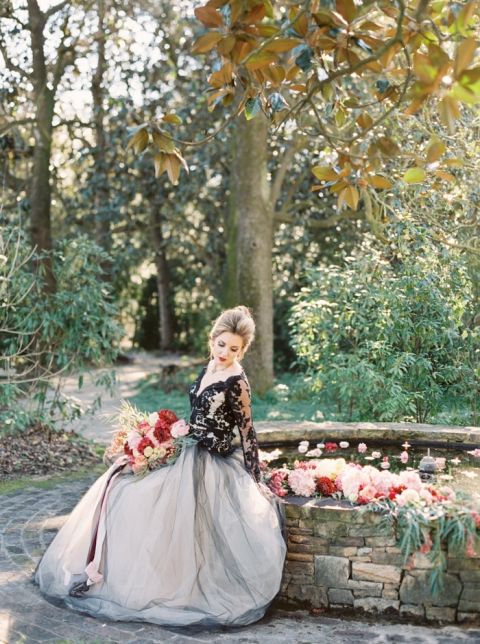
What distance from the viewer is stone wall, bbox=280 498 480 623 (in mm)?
4094

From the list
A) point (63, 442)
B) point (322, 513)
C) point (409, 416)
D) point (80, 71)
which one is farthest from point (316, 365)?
point (80, 71)

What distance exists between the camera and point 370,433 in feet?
20.6

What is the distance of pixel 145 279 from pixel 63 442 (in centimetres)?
1366

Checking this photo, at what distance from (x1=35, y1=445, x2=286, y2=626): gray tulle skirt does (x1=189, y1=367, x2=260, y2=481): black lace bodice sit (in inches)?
3.2

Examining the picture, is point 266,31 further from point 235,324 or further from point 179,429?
point 179,429

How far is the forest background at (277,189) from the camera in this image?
123 inches

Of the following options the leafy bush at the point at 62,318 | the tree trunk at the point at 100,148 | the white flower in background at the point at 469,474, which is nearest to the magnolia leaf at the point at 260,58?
the white flower in background at the point at 469,474

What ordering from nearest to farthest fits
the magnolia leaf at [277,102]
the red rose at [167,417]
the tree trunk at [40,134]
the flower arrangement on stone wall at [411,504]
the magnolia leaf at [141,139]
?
the magnolia leaf at [141,139]
the magnolia leaf at [277,102]
the flower arrangement on stone wall at [411,504]
the red rose at [167,417]
the tree trunk at [40,134]

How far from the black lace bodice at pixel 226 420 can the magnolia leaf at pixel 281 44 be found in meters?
2.14

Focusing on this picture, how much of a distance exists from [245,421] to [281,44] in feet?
7.50

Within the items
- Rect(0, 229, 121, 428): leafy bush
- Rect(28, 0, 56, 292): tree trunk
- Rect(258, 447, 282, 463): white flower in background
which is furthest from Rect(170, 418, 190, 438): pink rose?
Rect(28, 0, 56, 292): tree trunk

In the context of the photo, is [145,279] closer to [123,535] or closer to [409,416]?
[409,416]

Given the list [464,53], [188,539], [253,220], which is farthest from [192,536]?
[253,220]

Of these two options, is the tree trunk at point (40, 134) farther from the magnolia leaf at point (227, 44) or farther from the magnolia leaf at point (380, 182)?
the magnolia leaf at point (227, 44)
